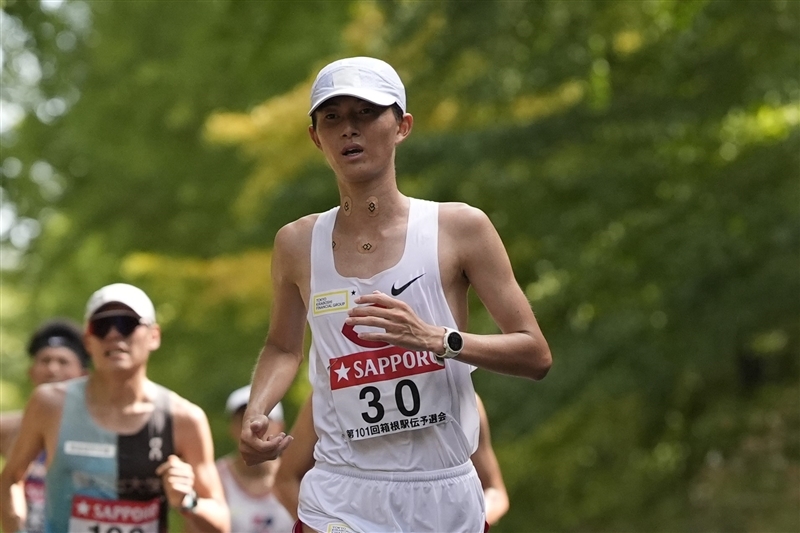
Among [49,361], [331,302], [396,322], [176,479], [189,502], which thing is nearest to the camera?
[396,322]

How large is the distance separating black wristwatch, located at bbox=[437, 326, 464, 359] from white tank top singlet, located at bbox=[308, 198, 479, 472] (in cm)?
21

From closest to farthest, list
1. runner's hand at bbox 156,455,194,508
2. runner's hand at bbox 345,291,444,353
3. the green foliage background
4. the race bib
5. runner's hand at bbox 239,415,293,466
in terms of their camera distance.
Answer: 1. runner's hand at bbox 345,291,444,353
2. runner's hand at bbox 239,415,293,466
3. runner's hand at bbox 156,455,194,508
4. the race bib
5. the green foliage background

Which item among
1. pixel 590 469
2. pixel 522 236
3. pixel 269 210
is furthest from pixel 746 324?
pixel 269 210

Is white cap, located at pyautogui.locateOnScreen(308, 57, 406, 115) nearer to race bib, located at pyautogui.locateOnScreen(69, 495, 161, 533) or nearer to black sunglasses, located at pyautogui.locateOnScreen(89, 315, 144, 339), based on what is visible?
black sunglasses, located at pyautogui.locateOnScreen(89, 315, 144, 339)

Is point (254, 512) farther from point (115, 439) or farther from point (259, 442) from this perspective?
point (259, 442)

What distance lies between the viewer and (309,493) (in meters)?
4.46

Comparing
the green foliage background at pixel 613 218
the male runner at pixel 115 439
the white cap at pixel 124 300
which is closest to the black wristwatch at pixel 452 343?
the male runner at pixel 115 439

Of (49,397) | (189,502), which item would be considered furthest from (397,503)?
(49,397)

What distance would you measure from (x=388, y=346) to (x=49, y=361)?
15.2 feet

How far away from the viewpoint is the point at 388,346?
14.1 ft

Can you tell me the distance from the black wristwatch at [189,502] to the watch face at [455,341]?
6.87 feet

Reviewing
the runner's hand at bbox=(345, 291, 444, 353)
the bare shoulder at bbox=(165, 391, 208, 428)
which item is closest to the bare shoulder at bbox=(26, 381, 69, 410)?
the bare shoulder at bbox=(165, 391, 208, 428)

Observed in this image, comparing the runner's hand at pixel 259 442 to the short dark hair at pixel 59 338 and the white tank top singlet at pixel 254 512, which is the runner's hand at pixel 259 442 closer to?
the white tank top singlet at pixel 254 512

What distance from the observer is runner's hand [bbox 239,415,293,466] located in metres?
4.24
